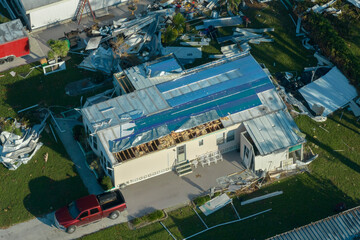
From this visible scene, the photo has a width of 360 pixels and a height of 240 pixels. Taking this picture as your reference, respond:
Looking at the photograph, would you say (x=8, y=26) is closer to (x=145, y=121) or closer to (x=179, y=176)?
(x=145, y=121)

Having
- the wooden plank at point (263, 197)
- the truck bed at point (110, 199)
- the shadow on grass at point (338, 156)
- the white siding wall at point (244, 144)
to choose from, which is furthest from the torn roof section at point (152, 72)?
the shadow on grass at point (338, 156)

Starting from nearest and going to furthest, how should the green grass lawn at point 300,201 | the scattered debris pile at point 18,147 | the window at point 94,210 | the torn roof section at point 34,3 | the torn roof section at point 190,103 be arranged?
the window at point 94,210 → the green grass lawn at point 300,201 → the torn roof section at point 190,103 → the scattered debris pile at point 18,147 → the torn roof section at point 34,3

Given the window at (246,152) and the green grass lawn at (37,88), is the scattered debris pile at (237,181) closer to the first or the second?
the window at (246,152)

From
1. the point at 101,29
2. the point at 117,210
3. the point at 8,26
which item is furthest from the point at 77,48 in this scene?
the point at 117,210

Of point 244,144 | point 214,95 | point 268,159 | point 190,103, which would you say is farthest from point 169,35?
point 268,159

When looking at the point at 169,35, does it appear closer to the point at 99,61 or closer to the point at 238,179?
the point at 99,61

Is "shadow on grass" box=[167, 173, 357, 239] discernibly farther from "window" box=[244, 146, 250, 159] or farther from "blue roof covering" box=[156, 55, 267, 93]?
"blue roof covering" box=[156, 55, 267, 93]
